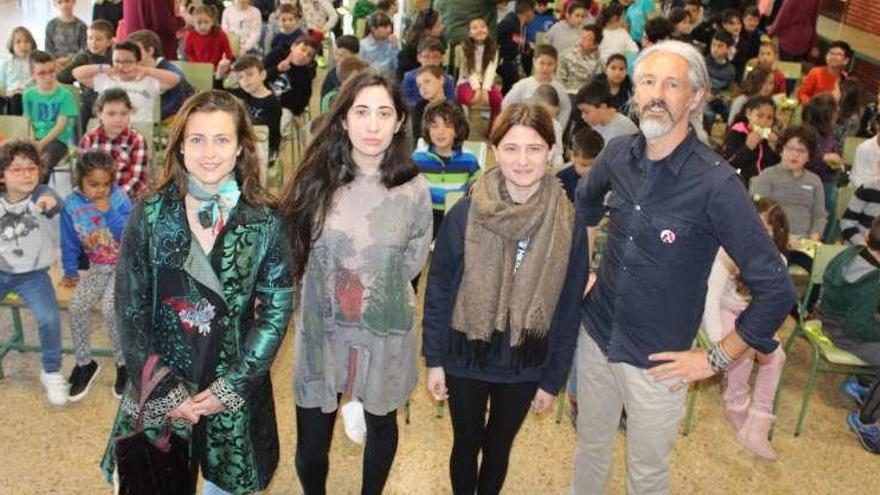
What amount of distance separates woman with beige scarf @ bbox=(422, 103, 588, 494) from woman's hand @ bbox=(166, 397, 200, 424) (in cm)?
75

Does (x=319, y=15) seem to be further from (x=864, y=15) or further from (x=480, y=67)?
(x=864, y=15)

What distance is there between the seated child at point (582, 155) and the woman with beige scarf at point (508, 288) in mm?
1999

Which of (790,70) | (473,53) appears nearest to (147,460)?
(473,53)

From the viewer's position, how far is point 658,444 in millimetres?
2668

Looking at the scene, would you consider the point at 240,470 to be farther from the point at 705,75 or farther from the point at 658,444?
the point at 705,75

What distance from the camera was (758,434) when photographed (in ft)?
13.2

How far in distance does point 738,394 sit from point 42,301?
3.45 metres

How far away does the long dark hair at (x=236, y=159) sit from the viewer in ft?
7.67

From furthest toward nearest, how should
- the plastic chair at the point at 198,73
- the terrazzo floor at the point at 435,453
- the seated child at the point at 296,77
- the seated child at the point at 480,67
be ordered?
the seated child at the point at 480,67 < the seated child at the point at 296,77 < the plastic chair at the point at 198,73 < the terrazzo floor at the point at 435,453

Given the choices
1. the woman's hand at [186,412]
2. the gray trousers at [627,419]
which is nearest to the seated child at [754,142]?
the gray trousers at [627,419]

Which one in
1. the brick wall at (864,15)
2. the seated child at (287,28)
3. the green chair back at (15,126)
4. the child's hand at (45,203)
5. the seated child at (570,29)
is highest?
the brick wall at (864,15)

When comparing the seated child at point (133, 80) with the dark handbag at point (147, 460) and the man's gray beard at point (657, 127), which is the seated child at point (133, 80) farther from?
the man's gray beard at point (657, 127)

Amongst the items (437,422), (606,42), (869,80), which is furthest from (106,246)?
(869,80)

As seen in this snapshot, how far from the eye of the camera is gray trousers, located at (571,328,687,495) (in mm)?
2617
